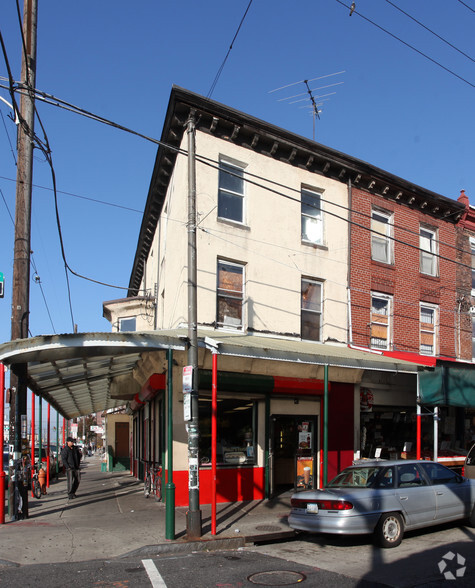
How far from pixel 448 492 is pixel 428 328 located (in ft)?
31.5

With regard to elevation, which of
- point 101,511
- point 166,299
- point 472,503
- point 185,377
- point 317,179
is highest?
point 317,179

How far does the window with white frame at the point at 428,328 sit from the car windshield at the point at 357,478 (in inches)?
368

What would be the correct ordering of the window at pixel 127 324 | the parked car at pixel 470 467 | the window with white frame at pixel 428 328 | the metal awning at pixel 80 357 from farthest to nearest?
the window at pixel 127 324, the window with white frame at pixel 428 328, the parked car at pixel 470 467, the metal awning at pixel 80 357

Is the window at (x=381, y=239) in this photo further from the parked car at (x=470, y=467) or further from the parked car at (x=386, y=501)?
the parked car at (x=386, y=501)

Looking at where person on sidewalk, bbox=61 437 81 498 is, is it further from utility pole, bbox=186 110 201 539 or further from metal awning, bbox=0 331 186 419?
utility pole, bbox=186 110 201 539

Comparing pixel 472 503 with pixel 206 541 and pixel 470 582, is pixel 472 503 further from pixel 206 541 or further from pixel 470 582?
pixel 206 541

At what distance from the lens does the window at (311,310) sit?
16.8m

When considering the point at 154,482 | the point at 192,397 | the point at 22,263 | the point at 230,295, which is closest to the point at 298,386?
the point at 230,295

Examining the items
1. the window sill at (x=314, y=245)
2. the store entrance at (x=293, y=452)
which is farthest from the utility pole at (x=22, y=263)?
the window sill at (x=314, y=245)

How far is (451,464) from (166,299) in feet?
31.7

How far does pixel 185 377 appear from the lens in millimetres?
10414

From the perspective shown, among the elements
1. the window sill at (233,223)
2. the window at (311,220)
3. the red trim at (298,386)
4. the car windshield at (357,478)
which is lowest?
the car windshield at (357,478)

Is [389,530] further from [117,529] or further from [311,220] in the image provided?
[311,220]

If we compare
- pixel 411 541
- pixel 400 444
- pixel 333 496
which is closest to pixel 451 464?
pixel 400 444
